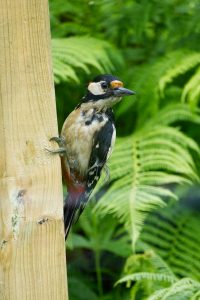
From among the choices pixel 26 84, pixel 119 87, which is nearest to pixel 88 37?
pixel 119 87

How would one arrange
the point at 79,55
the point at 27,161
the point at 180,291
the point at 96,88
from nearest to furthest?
the point at 27,161 → the point at 180,291 → the point at 96,88 → the point at 79,55

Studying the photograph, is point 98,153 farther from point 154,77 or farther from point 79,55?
point 154,77

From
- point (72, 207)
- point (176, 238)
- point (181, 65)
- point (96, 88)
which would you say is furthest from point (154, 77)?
point (72, 207)

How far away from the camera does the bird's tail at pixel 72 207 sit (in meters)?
2.42

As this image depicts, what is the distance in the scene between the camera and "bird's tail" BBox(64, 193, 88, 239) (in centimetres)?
242

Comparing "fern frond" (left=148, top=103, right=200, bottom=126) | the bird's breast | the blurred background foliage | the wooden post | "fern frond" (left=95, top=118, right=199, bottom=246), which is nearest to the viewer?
the wooden post

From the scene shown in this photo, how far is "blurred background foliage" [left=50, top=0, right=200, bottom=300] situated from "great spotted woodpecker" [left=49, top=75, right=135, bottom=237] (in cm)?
28

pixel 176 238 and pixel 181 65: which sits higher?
pixel 181 65

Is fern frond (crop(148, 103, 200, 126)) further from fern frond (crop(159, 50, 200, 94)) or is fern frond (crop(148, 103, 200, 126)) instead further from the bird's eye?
the bird's eye

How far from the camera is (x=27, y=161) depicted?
199 centimetres

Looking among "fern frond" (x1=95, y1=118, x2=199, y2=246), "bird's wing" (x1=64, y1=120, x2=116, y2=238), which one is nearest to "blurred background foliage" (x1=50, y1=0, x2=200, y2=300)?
"fern frond" (x1=95, y1=118, x2=199, y2=246)

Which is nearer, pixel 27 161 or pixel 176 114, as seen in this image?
→ pixel 27 161

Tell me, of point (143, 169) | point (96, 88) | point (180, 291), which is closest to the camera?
point (180, 291)

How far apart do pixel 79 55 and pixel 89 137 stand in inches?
25.8
